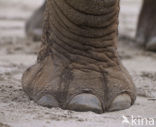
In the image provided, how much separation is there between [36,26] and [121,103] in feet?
6.26

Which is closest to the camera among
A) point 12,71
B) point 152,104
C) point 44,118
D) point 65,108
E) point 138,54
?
point 44,118

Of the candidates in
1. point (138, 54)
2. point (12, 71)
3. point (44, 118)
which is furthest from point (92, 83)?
point (138, 54)

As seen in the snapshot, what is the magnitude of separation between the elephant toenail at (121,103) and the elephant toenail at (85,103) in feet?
0.19

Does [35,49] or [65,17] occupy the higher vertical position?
[65,17]

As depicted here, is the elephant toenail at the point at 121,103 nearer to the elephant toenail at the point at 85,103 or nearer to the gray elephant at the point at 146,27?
the elephant toenail at the point at 85,103

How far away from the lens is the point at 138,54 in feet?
10.3

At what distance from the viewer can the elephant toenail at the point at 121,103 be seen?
1797 millimetres

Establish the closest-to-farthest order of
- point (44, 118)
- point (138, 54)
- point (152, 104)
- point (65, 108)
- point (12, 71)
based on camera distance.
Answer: point (44, 118) < point (65, 108) < point (152, 104) < point (12, 71) < point (138, 54)

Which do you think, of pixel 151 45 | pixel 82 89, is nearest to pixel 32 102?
pixel 82 89

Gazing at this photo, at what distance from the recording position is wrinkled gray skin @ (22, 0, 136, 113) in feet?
5.85

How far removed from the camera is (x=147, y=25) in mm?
3432

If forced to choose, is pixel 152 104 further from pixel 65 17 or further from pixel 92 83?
pixel 65 17

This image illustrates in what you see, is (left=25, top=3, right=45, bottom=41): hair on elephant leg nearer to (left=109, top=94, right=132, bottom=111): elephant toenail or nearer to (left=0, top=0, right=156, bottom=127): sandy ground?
(left=0, top=0, right=156, bottom=127): sandy ground

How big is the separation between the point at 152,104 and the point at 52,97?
0.39m
